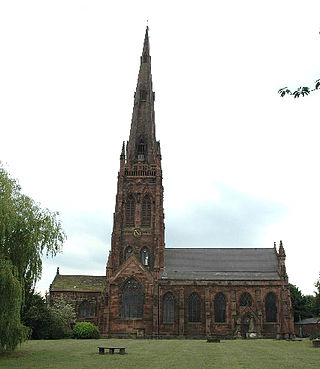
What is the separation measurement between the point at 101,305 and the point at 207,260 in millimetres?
16349

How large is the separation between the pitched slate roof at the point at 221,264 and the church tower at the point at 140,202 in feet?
10.2

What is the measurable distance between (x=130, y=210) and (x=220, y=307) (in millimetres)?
17904

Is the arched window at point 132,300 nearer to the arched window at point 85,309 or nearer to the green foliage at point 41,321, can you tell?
the arched window at point 85,309

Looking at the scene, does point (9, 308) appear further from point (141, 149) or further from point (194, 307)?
point (141, 149)

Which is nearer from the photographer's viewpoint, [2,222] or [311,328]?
[2,222]

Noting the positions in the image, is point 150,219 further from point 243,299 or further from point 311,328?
point 311,328

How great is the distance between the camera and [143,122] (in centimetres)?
6906

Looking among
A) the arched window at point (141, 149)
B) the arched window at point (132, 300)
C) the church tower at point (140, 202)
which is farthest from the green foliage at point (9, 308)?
the arched window at point (141, 149)

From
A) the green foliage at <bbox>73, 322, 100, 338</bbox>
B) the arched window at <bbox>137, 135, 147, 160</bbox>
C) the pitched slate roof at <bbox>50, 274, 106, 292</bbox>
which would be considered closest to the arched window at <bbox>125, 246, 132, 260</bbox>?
the pitched slate roof at <bbox>50, 274, 106, 292</bbox>

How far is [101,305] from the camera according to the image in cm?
6059

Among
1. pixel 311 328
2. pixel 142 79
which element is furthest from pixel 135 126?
pixel 311 328

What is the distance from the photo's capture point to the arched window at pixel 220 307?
5944cm

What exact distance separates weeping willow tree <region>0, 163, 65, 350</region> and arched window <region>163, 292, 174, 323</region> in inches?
1328

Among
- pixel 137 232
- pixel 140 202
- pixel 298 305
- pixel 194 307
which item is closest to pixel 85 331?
pixel 194 307
